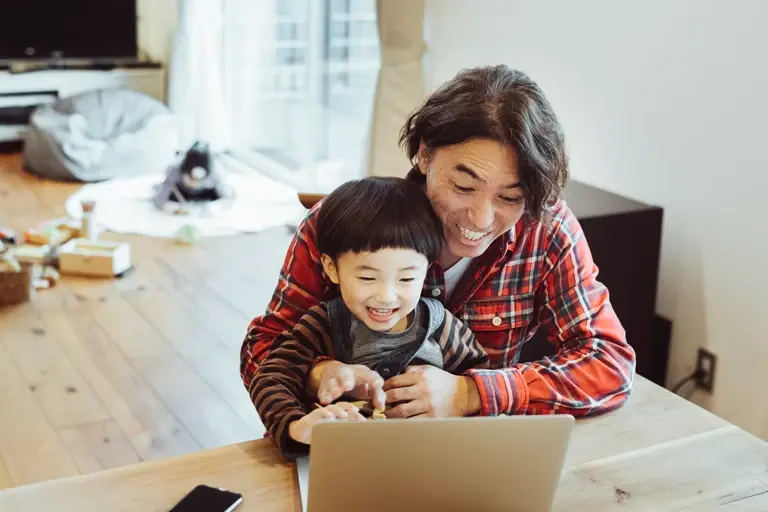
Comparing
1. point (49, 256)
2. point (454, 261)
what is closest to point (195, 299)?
point (49, 256)

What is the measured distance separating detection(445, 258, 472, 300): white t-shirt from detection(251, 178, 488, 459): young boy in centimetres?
11

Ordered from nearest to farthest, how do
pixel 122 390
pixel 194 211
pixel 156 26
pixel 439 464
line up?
pixel 439 464
pixel 122 390
pixel 194 211
pixel 156 26

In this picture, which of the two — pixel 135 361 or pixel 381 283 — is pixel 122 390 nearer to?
pixel 135 361

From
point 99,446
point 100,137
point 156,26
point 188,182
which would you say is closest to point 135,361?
point 99,446

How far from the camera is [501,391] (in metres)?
1.30

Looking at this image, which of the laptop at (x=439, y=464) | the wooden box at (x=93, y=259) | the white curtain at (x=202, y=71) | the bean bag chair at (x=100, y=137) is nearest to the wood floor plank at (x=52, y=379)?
the wooden box at (x=93, y=259)

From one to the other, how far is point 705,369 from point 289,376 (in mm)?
1459

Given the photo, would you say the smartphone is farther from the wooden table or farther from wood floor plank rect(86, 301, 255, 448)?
wood floor plank rect(86, 301, 255, 448)

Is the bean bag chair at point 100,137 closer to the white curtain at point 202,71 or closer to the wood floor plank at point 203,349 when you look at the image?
the white curtain at point 202,71

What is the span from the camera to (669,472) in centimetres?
117

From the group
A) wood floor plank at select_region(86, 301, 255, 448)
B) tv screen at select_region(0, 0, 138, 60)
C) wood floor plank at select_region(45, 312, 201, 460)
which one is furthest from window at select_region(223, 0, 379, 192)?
wood floor plank at select_region(45, 312, 201, 460)

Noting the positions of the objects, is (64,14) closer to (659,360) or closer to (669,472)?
(659,360)

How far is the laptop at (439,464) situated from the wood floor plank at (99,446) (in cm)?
144

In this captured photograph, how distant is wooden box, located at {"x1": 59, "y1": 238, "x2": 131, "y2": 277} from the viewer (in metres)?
3.49
